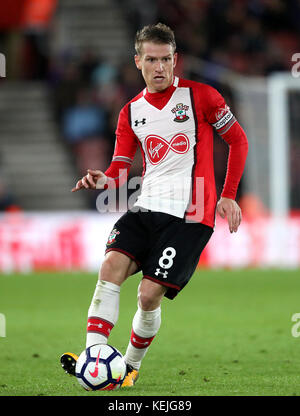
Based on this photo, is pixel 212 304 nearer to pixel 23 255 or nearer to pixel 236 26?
pixel 23 255

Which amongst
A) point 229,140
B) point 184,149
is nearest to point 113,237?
point 184,149

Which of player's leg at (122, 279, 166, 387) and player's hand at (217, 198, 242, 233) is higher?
player's hand at (217, 198, 242, 233)

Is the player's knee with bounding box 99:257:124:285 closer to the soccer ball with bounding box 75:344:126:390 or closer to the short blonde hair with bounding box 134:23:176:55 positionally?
the soccer ball with bounding box 75:344:126:390

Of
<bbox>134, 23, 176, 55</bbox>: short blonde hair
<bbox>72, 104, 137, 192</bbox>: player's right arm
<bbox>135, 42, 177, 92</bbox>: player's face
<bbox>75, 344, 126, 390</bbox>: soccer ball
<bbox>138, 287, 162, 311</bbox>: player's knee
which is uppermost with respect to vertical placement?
<bbox>134, 23, 176, 55</bbox>: short blonde hair

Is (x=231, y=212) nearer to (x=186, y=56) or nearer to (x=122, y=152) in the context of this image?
(x=122, y=152)

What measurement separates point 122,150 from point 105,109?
489 inches

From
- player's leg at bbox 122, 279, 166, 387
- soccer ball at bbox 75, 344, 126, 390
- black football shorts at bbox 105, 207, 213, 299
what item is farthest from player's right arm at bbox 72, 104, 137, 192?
soccer ball at bbox 75, 344, 126, 390

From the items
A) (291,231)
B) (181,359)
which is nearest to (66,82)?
(291,231)

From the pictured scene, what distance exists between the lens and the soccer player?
5.50m

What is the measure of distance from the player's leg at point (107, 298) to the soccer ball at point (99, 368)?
102 mm

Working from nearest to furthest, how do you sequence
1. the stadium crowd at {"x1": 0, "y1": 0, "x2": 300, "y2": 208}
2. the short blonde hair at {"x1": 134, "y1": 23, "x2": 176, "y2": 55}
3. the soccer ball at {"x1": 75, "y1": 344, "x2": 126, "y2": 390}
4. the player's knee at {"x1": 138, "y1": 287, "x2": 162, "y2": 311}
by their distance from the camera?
the soccer ball at {"x1": 75, "y1": 344, "x2": 126, "y2": 390} → the player's knee at {"x1": 138, "y1": 287, "x2": 162, "y2": 311} → the short blonde hair at {"x1": 134, "y1": 23, "x2": 176, "y2": 55} → the stadium crowd at {"x1": 0, "y1": 0, "x2": 300, "y2": 208}

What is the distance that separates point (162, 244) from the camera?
5.54 metres

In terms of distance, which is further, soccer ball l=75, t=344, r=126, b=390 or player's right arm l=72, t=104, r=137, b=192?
player's right arm l=72, t=104, r=137, b=192

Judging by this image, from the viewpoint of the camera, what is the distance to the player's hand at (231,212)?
5547mm
